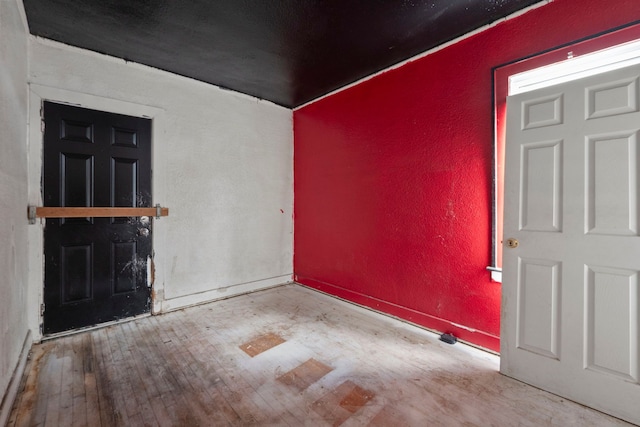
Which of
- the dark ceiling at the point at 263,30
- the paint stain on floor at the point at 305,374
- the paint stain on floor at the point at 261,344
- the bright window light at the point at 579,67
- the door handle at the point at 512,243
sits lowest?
the paint stain on floor at the point at 305,374

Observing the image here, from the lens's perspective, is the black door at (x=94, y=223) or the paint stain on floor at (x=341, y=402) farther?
the black door at (x=94, y=223)

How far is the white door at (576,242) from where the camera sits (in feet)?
5.17

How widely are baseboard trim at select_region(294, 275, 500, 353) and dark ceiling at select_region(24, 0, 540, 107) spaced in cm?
259

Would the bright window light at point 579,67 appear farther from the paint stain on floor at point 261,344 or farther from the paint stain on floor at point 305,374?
the paint stain on floor at point 261,344

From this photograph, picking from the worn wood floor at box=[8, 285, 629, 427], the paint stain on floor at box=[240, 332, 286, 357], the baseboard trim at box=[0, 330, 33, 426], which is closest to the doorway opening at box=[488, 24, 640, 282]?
the worn wood floor at box=[8, 285, 629, 427]

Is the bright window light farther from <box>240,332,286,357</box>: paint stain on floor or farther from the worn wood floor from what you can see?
<box>240,332,286,357</box>: paint stain on floor

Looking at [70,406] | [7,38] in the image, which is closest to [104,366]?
[70,406]

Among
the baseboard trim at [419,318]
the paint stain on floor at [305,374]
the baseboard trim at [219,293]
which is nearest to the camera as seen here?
the paint stain on floor at [305,374]

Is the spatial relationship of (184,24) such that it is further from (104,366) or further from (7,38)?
(104,366)

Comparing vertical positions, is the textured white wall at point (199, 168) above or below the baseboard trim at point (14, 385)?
above

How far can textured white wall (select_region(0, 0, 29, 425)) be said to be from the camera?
1.61 meters

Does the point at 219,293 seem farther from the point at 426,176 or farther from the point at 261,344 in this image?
the point at 426,176

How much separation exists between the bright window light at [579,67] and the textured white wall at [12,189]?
11.4 ft

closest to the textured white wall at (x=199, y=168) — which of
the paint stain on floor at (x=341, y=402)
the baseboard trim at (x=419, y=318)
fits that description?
the baseboard trim at (x=419, y=318)
